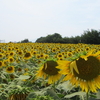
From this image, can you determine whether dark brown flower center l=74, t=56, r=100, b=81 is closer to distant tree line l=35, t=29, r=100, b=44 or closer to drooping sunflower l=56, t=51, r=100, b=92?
drooping sunflower l=56, t=51, r=100, b=92

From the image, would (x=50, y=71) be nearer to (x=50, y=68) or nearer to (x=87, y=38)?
(x=50, y=68)

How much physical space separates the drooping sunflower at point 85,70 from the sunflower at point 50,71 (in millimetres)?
259

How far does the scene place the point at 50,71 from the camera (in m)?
1.50

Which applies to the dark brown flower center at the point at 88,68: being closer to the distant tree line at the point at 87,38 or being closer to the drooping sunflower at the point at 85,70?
the drooping sunflower at the point at 85,70

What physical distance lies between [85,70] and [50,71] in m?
0.45

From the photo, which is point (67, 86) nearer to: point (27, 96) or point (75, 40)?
point (27, 96)

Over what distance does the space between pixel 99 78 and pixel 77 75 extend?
0.14 m

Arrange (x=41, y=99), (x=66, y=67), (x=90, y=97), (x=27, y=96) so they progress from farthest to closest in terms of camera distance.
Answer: (x=90, y=97)
(x=66, y=67)
(x=27, y=96)
(x=41, y=99)

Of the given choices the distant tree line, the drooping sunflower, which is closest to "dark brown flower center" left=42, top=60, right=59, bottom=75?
the drooping sunflower

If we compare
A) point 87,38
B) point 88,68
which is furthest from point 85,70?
point 87,38

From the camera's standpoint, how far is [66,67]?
1.19 meters

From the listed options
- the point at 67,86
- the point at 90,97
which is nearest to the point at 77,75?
the point at 67,86

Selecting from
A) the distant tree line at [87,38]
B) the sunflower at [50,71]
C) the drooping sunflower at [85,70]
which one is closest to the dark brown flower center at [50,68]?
the sunflower at [50,71]

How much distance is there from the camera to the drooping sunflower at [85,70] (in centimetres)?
110
